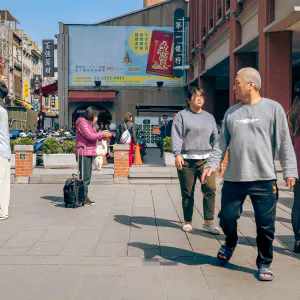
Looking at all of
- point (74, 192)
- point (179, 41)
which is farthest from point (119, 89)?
point (74, 192)

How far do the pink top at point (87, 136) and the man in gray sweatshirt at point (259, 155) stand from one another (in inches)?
163

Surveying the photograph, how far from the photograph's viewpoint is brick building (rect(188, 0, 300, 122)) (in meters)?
12.0

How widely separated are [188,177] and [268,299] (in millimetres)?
2599

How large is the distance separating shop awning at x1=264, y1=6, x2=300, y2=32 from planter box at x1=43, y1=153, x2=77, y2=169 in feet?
21.7

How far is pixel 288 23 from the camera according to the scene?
1116 cm

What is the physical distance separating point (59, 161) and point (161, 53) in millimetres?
15937

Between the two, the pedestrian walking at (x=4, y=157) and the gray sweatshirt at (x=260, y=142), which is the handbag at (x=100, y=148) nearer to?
the pedestrian walking at (x=4, y=157)

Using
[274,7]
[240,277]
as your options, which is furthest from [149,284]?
[274,7]

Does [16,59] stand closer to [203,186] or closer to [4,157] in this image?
[4,157]

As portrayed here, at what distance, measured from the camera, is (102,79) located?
2753cm

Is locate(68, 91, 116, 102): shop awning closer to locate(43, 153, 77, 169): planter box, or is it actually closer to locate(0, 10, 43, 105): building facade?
locate(43, 153, 77, 169): planter box

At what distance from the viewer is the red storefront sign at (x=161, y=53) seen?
Result: 27188 mm

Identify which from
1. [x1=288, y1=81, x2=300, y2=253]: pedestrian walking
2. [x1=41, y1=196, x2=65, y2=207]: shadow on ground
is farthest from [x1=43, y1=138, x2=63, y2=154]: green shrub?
[x1=288, y1=81, x2=300, y2=253]: pedestrian walking

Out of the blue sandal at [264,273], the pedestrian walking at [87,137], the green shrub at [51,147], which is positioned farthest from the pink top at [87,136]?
the green shrub at [51,147]
